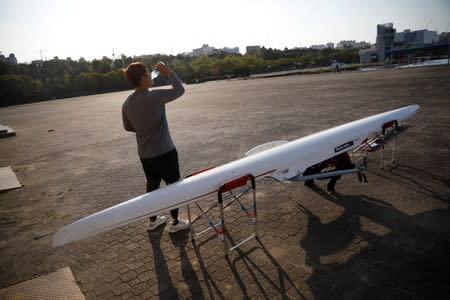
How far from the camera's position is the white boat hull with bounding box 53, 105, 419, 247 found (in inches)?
147

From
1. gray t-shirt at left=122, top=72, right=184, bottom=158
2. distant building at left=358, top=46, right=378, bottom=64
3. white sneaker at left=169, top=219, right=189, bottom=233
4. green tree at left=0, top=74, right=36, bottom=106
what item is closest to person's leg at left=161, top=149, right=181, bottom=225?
gray t-shirt at left=122, top=72, right=184, bottom=158

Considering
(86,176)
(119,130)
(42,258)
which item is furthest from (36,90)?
(42,258)

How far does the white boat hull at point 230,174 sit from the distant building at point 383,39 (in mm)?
121666

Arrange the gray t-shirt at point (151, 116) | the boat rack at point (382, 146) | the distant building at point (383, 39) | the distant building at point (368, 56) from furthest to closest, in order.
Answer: the distant building at point (368, 56)
the distant building at point (383, 39)
the boat rack at point (382, 146)
the gray t-shirt at point (151, 116)

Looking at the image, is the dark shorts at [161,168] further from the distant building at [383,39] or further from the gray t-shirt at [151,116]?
the distant building at [383,39]

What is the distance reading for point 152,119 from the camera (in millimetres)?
4316

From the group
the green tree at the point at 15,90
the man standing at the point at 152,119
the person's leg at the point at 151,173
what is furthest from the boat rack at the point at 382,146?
the green tree at the point at 15,90

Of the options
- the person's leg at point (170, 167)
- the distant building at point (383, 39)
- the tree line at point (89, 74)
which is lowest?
the person's leg at point (170, 167)

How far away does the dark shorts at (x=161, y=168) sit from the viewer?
4598mm

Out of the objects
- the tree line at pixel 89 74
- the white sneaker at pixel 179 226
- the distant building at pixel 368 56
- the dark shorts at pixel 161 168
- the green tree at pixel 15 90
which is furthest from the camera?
the distant building at pixel 368 56

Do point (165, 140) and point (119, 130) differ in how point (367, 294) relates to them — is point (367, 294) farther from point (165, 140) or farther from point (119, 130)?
point (119, 130)

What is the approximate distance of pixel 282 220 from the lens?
5133 mm

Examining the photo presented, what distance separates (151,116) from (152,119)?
0.05m

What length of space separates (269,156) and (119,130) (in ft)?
42.4
